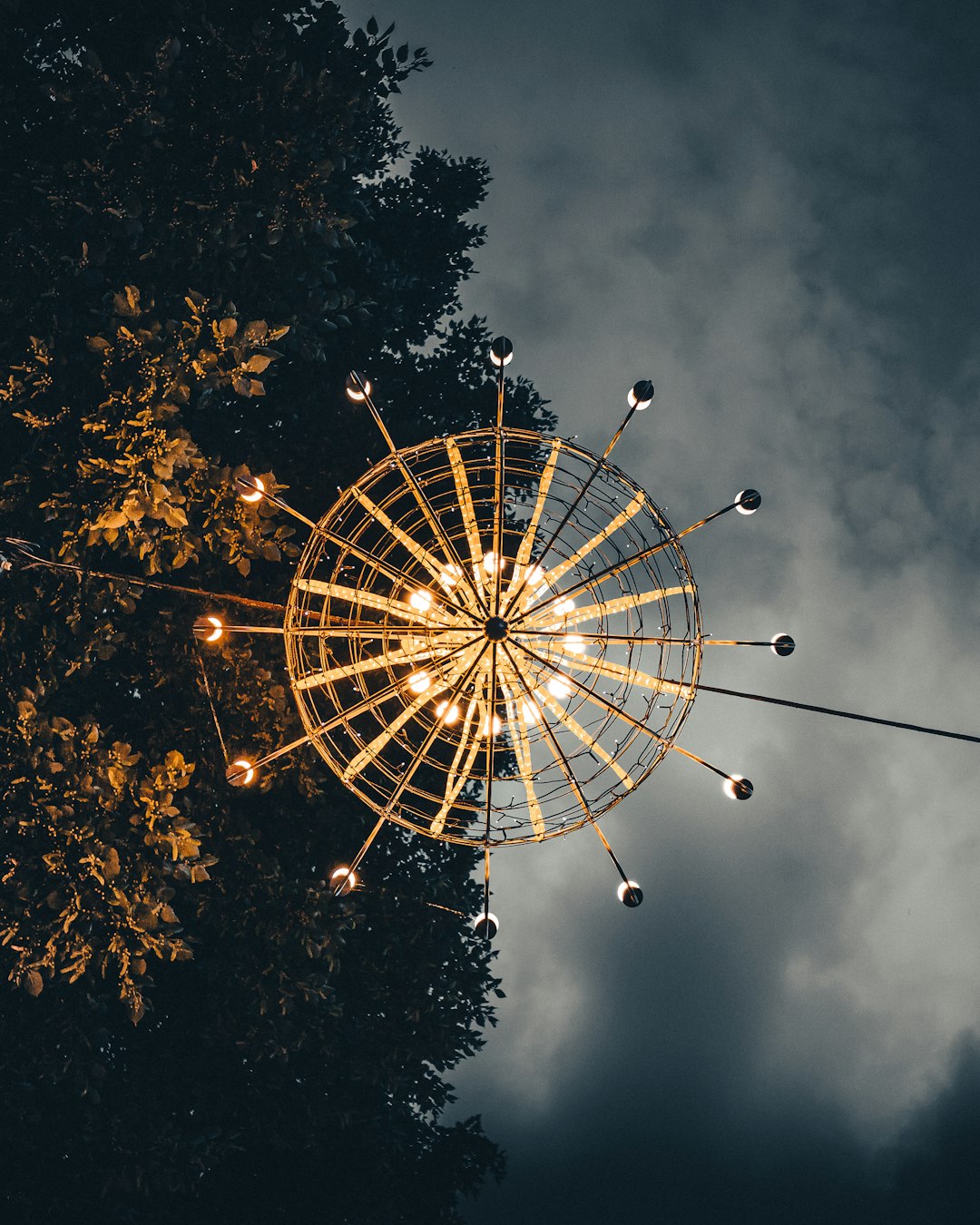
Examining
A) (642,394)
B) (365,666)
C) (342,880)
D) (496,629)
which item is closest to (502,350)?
(642,394)

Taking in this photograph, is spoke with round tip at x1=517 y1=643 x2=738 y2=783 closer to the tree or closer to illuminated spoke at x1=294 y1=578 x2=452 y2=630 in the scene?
illuminated spoke at x1=294 y1=578 x2=452 y2=630

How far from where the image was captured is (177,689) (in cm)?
744

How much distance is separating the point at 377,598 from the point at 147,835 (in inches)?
140

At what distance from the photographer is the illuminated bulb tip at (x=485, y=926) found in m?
3.83

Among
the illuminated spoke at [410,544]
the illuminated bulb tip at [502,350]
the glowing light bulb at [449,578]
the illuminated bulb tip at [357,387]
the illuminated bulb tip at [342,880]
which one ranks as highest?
the illuminated bulb tip at [502,350]

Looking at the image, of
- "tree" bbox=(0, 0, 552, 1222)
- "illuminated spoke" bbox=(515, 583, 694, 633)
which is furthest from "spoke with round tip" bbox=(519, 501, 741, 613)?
"tree" bbox=(0, 0, 552, 1222)

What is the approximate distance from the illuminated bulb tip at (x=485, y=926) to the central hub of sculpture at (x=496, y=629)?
1.41 metres

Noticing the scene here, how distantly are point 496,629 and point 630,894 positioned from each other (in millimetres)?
1535

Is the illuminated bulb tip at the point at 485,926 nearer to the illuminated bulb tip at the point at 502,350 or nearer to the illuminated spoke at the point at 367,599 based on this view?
the illuminated spoke at the point at 367,599

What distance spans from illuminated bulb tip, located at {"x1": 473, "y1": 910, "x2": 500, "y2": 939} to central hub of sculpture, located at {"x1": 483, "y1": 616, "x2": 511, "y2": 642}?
4.61ft

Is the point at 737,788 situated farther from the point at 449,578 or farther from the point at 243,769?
the point at 243,769

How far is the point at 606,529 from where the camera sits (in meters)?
4.20

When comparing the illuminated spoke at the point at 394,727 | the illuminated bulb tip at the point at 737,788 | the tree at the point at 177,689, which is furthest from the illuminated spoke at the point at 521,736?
the tree at the point at 177,689

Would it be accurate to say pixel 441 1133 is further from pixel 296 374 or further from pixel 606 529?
pixel 296 374
